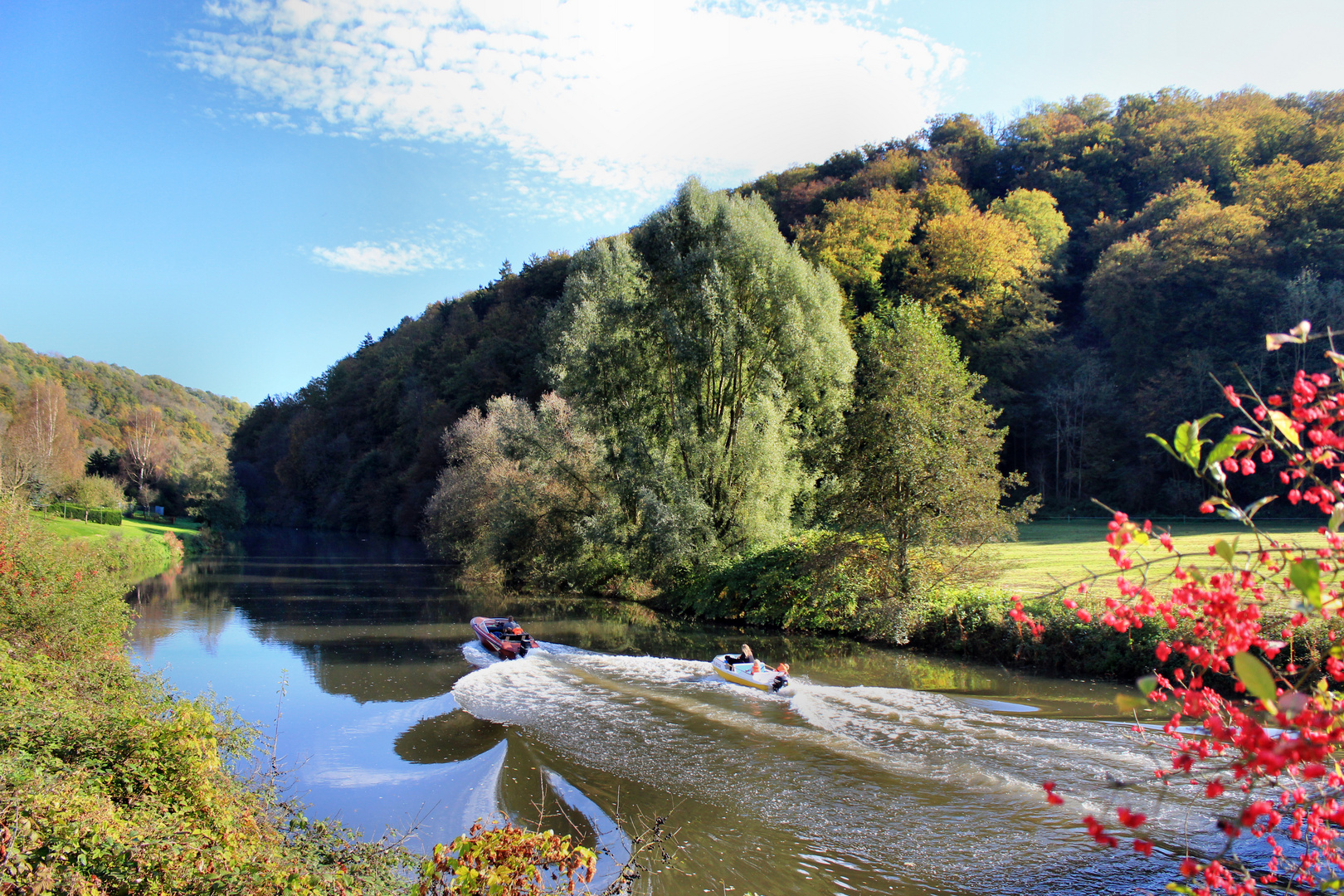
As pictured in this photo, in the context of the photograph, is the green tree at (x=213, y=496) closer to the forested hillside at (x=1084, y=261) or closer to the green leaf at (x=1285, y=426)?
the forested hillside at (x=1084, y=261)

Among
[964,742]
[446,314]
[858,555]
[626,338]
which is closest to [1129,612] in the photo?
[964,742]

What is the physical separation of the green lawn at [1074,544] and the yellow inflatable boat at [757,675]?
670 cm

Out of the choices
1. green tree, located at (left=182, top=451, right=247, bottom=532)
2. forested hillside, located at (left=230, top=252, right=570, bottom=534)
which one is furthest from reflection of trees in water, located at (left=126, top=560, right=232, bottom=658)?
forested hillside, located at (left=230, top=252, right=570, bottom=534)

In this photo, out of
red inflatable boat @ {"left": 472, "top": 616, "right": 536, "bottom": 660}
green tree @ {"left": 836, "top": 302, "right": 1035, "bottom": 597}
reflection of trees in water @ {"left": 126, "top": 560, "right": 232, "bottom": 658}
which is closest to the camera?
green tree @ {"left": 836, "top": 302, "right": 1035, "bottom": 597}

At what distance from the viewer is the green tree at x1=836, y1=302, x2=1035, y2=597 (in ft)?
58.0

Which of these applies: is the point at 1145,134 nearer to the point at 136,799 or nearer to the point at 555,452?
the point at 555,452

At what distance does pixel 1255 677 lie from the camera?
5.48ft

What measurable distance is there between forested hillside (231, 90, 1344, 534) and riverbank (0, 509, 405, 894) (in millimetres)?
19693

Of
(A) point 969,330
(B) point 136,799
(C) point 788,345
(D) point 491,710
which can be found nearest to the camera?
(B) point 136,799

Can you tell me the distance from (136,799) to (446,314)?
87.9 meters

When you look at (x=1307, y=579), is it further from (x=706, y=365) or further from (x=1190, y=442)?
(x=706, y=365)

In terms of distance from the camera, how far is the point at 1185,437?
2.44 m

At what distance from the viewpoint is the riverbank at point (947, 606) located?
15570 millimetres

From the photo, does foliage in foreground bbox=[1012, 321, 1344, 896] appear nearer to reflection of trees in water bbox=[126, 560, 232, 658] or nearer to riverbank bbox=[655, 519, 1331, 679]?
riverbank bbox=[655, 519, 1331, 679]
